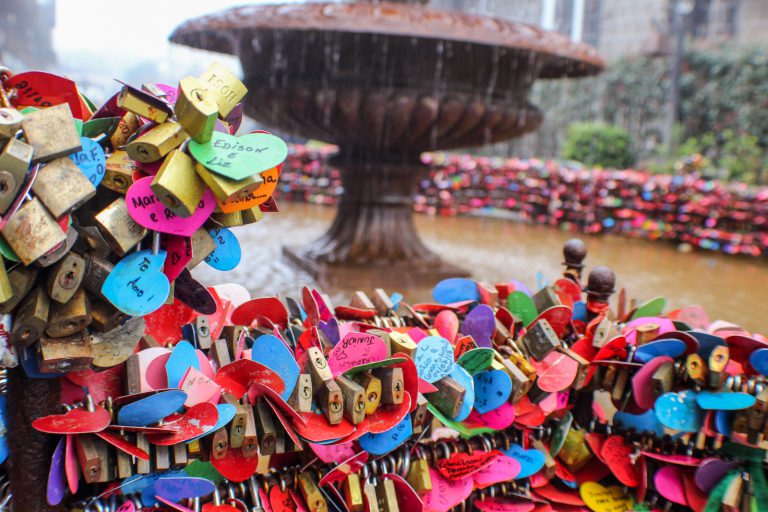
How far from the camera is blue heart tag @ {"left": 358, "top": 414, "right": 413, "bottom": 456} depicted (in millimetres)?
934

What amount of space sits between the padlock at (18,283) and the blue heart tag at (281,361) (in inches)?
12.0

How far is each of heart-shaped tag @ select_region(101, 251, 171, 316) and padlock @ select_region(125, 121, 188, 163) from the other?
0.11 m

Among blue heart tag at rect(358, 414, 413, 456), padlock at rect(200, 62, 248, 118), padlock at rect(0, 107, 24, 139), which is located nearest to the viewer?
padlock at rect(0, 107, 24, 139)

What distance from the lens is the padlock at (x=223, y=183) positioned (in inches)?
25.9

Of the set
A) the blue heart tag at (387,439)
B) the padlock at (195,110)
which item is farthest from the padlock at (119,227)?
the blue heart tag at (387,439)

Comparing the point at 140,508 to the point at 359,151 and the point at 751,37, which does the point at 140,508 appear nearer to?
the point at 359,151

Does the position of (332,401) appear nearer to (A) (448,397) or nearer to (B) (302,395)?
(B) (302,395)

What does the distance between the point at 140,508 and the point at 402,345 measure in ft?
1.39

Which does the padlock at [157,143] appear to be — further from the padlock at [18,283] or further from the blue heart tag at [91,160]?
the padlock at [18,283]

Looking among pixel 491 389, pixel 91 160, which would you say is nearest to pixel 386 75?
pixel 491 389

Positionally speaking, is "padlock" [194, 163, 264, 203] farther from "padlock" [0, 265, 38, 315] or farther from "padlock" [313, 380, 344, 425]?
"padlock" [313, 380, 344, 425]

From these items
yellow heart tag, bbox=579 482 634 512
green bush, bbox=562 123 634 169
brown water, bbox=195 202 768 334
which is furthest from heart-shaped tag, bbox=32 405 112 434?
green bush, bbox=562 123 634 169

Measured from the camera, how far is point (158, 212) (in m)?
0.69

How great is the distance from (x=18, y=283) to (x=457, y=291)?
33.5 inches
